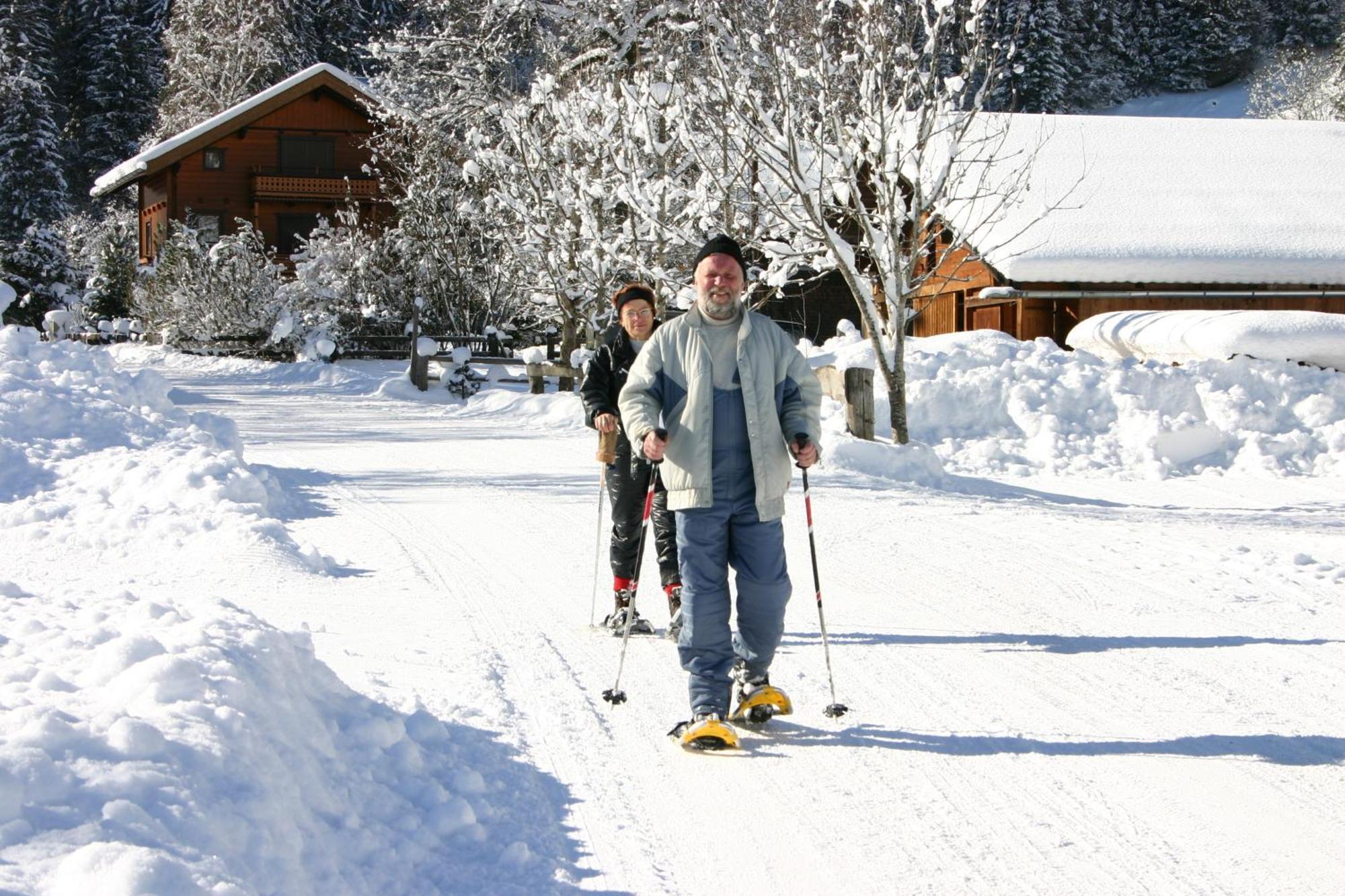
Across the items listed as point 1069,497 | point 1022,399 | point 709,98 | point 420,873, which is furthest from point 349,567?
point 709,98

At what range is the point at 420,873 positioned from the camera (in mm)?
3514

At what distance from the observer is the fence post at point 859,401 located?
14.2 metres

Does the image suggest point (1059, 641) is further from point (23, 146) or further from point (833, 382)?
point (23, 146)

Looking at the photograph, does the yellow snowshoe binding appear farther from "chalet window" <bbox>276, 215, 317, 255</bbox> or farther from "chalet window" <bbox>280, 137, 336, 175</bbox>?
"chalet window" <bbox>276, 215, 317, 255</bbox>

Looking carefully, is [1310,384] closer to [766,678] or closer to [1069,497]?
[1069,497]

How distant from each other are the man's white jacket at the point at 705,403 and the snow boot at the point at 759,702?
69 centimetres

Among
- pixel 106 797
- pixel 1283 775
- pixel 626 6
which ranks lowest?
pixel 1283 775

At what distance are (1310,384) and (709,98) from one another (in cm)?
874

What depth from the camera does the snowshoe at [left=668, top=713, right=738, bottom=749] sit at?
4680 mm

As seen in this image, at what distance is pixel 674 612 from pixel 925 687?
156 cm

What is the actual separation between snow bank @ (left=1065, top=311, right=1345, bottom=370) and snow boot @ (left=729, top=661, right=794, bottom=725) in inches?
498

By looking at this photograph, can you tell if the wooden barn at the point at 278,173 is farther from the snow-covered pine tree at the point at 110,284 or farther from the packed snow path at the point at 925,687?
the packed snow path at the point at 925,687

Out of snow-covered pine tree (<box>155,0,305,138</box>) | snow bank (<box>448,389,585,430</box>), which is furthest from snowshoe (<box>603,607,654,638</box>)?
snow-covered pine tree (<box>155,0,305,138</box>)

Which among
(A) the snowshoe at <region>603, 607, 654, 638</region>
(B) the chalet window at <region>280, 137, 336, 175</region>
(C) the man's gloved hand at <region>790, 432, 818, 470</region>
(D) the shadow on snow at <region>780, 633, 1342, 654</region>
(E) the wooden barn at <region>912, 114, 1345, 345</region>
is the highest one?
(B) the chalet window at <region>280, 137, 336, 175</region>
